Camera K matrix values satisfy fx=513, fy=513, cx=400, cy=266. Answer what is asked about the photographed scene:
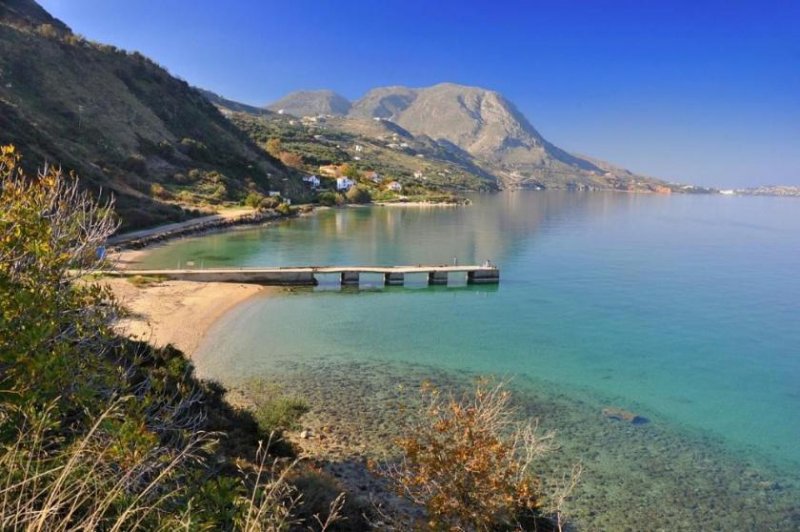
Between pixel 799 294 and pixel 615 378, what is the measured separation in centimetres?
2879

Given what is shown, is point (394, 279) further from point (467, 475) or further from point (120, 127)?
point (120, 127)

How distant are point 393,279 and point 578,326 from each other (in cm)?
1487

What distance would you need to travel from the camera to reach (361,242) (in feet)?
192

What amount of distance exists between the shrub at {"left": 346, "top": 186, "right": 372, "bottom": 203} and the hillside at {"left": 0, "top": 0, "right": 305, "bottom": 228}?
1136cm

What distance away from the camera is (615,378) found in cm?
2148

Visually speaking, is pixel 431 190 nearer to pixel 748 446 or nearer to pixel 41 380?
pixel 748 446

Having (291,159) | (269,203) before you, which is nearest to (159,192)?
(269,203)

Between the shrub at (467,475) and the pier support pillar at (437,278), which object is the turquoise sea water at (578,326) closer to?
the pier support pillar at (437,278)

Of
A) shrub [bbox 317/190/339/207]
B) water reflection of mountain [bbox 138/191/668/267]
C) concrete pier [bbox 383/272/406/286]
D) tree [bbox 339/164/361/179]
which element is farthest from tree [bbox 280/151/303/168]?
concrete pier [bbox 383/272/406/286]

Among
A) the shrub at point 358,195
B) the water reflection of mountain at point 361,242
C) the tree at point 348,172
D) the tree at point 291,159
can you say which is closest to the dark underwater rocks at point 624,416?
the water reflection of mountain at point 361,242

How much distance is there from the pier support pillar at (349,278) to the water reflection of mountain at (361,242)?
6.75 metres

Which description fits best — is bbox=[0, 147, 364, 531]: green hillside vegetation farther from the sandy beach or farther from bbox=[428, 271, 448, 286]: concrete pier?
bbox=[428, 271, 448, 286]: concrete pier

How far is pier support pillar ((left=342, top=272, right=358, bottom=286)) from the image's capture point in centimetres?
3840

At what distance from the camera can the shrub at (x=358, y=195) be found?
4482 inches
